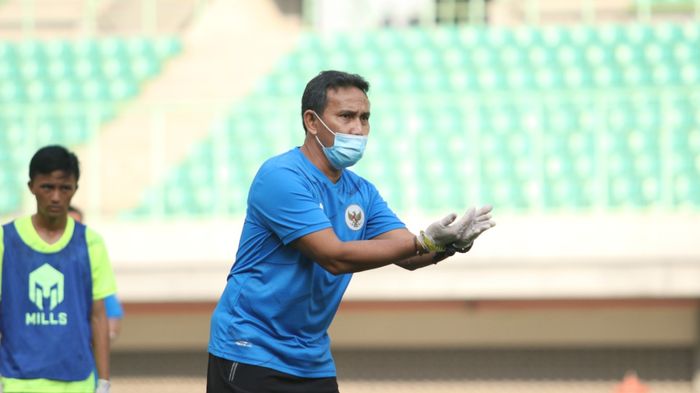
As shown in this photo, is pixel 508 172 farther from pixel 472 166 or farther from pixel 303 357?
pixel 303 357

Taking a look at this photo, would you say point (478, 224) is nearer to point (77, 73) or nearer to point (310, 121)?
point (310, 121)

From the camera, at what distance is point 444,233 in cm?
397

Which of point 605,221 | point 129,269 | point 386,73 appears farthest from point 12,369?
point 386,73

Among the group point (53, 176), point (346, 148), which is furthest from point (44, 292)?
point (346, 148)

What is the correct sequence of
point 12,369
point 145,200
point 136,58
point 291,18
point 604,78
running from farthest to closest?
point 291,18 → point 136,58 → point 604,78 → point 145,200 → point 12,369

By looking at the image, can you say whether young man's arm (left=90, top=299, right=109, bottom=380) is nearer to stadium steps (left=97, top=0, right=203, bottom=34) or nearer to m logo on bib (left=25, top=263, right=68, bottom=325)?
m logo on bib (left=25, top=263, right=68, bottom=325)

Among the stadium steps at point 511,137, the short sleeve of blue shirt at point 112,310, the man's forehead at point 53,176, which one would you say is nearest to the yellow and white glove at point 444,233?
the man's forehead at point 53,176

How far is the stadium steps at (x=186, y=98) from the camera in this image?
12.4m

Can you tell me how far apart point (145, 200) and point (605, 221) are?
15.4 feet

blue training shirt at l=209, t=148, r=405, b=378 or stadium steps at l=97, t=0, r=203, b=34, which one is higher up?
stadium steps at l=97, t=0, r=203, b=34

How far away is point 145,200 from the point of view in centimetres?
1240

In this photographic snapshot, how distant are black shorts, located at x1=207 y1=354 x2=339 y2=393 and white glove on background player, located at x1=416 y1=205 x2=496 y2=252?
72 centimetres

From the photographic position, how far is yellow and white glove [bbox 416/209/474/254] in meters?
3.93

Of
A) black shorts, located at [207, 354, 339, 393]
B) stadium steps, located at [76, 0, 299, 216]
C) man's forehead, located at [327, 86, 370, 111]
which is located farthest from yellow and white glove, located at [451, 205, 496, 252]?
stadium steps, located at [76, 0, 299, 216]
